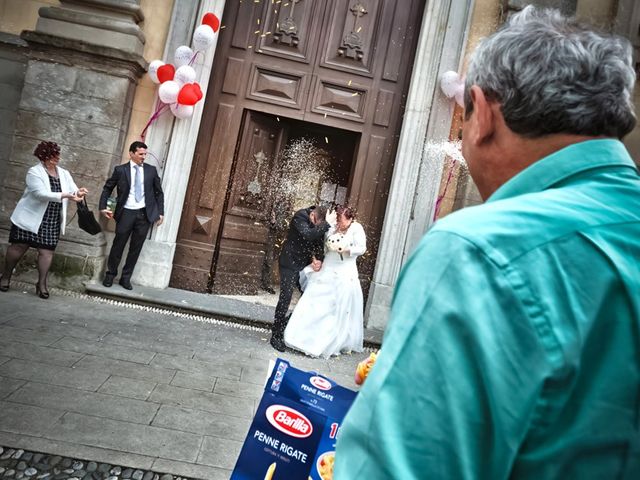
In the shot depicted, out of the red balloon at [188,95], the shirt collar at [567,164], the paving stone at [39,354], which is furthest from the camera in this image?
the red balloon at [188,95]

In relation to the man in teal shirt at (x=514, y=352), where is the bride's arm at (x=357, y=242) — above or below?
above

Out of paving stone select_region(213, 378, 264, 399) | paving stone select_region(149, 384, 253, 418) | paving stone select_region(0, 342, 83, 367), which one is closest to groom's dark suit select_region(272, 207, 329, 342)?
paving stone select_region(213, 378, 264, 399)

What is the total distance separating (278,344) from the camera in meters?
6.39

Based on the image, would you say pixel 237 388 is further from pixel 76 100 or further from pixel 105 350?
pixel 76 100

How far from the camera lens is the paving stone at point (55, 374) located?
399 centimetres

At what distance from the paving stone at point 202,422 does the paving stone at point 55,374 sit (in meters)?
0.66

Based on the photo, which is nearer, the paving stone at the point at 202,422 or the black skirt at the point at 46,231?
the paving stone at the point at 202,422

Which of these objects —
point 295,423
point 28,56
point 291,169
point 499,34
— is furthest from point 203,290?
point 499,34

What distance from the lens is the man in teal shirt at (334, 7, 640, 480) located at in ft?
2.03

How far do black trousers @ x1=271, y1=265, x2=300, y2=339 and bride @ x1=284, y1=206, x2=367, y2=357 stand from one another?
9 cm

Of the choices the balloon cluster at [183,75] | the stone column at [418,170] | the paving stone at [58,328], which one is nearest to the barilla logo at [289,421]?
the paving stone at [58,328]

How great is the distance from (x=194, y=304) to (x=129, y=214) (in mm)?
1546

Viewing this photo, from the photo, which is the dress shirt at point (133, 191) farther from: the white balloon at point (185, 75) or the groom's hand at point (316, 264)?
the groom's hand at point (316, 264)

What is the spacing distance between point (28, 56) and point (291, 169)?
433 centimetres
